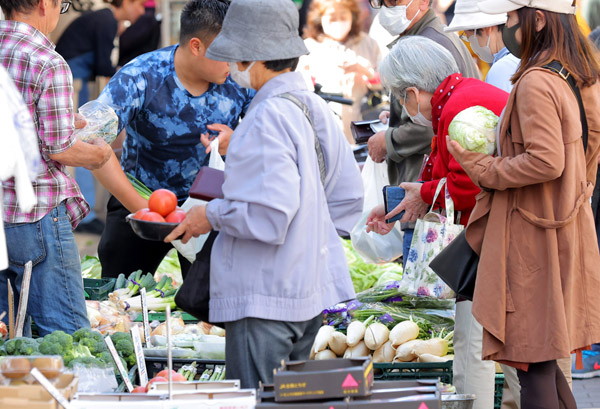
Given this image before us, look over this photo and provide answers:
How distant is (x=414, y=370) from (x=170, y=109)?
6.10 feet

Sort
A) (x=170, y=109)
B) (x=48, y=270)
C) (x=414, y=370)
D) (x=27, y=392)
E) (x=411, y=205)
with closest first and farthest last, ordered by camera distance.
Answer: (x=27, y=392) → (x=48, y=270) → (x=411, y=205) → (x=414, y=370) → (x=170, y=109)

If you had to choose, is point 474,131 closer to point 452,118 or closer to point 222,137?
point 452,118

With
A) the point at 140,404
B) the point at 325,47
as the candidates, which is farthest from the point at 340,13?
the point at 140,404

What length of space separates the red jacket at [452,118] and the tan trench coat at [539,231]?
0.34 m

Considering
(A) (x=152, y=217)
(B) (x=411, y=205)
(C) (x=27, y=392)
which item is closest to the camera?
(C) (x=27, y=392)

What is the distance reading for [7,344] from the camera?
12.0ft

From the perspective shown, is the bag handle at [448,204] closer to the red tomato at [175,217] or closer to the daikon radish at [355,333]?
the daikon radish at [355,333]

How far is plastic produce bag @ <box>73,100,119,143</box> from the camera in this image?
417 centimetres

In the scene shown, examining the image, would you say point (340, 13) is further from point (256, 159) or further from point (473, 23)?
point (256, 159)

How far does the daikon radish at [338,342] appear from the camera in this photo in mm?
4719

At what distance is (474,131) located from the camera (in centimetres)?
349

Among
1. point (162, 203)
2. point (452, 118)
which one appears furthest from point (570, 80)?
point (162, 203)

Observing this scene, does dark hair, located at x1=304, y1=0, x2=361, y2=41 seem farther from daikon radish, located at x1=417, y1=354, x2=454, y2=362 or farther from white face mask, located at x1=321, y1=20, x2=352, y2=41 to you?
daikon radish, located at x1=417, y1=354, x2=454, y2=362

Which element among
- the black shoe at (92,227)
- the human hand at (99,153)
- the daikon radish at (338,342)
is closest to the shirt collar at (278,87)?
the human hand at (99,153)
